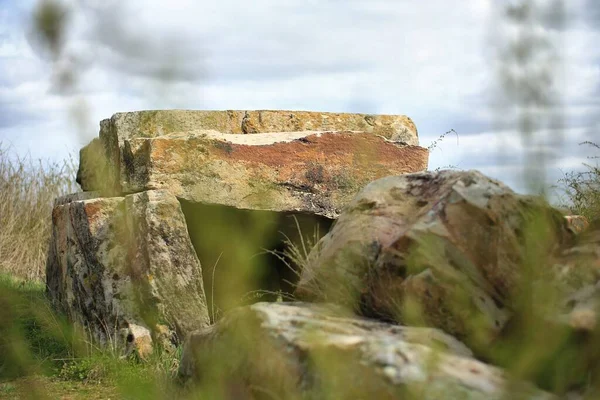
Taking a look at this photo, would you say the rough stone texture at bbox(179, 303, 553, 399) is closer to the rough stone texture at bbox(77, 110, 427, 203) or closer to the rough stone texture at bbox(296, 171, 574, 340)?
the rough stone texture at bbox(296, 171, 574, 340)

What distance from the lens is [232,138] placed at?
5254 millimetres

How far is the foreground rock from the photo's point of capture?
16.6 ft

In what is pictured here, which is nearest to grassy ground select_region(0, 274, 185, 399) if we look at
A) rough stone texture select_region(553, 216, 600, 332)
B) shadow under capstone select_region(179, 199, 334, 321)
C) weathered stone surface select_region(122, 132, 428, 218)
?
shadow under capstone select_region(179, 199, 334, 321)

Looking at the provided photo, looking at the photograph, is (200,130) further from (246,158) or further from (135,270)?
(135,270)

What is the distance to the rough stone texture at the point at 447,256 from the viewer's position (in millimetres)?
2668

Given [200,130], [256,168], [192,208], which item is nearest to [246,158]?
[256,168]

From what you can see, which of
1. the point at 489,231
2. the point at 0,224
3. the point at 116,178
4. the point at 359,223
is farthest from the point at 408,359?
the point at 0,224

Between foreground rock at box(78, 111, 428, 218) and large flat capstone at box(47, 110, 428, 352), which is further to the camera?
foreground rock at box(78, 111, 428, 218)

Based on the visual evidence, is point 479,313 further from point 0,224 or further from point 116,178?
point 0,224

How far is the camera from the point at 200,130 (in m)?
5.28

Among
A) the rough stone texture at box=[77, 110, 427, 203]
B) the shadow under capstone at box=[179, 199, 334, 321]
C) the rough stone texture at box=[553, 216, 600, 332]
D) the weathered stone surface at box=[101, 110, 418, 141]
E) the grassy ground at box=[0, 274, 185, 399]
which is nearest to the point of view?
the rough stone texture at box=[553, 216, 600, 332]

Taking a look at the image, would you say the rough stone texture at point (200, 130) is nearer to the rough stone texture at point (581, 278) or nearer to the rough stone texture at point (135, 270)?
the rough stone texture at point (135, 270)

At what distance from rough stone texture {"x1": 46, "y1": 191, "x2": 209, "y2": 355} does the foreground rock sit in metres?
0.23

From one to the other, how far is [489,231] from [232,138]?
2.80 meters
